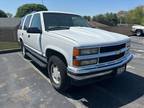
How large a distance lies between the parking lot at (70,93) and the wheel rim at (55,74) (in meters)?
0.30

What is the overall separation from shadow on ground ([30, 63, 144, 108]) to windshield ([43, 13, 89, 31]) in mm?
1747

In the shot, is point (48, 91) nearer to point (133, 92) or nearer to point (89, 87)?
point (89, 87)

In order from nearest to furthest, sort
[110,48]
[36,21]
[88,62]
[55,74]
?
[88,62]
[110,48]
[55,74]
[36,21]

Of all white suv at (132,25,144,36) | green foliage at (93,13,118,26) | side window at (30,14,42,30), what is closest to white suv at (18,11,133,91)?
side window at (30,14,42,30)

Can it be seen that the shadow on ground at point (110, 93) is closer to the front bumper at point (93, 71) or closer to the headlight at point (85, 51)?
the front bumper at point (93, 71)

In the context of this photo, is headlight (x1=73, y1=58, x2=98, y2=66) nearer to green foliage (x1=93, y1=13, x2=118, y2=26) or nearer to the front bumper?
the front bumper

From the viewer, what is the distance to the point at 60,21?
5.55 meters

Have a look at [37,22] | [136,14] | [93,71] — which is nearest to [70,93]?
[93,71]

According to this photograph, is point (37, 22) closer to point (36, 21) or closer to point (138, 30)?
point (36, 21)

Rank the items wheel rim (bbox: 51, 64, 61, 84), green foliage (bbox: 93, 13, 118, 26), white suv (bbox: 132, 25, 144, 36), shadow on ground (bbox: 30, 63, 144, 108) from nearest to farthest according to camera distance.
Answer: shadow on ground (bbox: 30, 63, 144, 108) → wheel rim (bbox: 51, 64, 61, 84) → white suv (bbox: 132, 25, 144, 36) → green foliage (bbox: 93, 13, 118, 26)

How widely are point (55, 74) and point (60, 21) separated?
64.9 inches

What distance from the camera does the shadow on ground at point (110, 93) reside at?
13.7 ft

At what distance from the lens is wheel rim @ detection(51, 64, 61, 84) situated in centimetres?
460

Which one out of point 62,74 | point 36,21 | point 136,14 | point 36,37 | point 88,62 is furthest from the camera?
point 136,14
